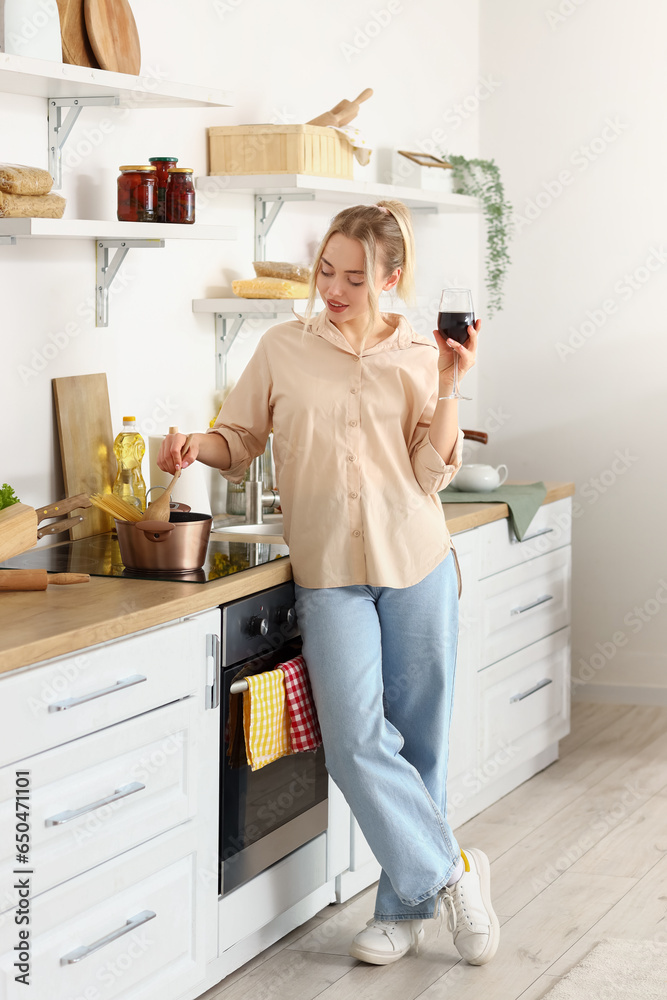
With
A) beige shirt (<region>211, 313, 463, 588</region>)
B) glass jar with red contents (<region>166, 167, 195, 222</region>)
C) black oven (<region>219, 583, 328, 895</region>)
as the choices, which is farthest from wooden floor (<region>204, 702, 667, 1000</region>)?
glass jar with red contents (<region>166, 167, 195, 222</region>)

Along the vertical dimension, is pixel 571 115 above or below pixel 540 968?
above

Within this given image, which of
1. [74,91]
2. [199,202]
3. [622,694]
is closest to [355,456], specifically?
[74,91]

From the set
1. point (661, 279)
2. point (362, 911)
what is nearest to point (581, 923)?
point (362, 911)

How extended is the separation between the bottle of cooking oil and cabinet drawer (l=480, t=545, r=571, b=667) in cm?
103

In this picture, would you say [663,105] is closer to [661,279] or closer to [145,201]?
[661,279]

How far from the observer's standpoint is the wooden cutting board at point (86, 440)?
266 centimetres

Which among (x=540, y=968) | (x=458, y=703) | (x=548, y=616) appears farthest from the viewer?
(x=548, y=616)

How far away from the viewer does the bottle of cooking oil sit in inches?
108

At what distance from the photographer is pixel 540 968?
2490 millimetres

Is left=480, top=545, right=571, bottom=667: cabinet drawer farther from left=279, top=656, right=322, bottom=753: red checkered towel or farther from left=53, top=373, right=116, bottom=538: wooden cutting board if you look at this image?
left=53, top=373, right=116, bottom=538: wooden cutting board

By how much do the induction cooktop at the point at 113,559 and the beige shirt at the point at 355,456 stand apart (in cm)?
11

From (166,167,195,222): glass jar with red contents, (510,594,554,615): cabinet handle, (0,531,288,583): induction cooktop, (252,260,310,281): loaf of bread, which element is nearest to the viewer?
(0,531,288,583): induction cooktop

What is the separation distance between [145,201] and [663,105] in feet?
7.69

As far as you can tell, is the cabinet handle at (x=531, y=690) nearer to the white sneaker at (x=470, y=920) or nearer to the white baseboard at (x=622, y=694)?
the white baseboard at (x=622, y=694)
